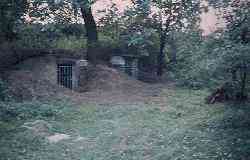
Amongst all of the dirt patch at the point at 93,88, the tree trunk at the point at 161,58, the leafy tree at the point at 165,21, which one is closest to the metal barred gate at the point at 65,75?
the dirt patch at the point at 93,88

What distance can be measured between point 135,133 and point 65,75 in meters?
5.80

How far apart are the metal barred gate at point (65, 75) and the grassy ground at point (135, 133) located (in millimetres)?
2704

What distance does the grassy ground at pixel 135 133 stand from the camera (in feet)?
24.0

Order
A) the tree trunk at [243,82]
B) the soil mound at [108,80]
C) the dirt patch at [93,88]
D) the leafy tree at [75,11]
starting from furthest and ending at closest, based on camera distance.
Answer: the soil mound at [108,80]
the dirt patch at [93,88]
the leafy tree at [75,11]
the tree trunk at [243,82]

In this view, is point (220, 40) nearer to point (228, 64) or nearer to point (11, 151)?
point (228, 64)

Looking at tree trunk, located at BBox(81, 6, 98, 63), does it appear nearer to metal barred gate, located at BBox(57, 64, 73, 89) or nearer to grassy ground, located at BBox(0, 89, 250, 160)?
metal barred gate, located at BBox(57, 64, 73, 89)

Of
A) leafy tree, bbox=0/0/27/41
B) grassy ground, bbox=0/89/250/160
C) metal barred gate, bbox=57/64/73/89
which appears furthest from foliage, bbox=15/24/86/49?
grassy ground, bbox=0/89/250/160

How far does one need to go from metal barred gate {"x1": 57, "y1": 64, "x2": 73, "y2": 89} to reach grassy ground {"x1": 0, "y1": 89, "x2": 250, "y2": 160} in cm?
270

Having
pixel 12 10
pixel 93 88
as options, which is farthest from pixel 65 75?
pixel 12 10

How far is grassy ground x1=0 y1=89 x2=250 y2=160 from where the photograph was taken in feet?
24.0

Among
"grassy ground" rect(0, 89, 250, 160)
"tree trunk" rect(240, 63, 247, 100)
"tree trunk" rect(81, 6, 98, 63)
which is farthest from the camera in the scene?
"tree trunk" rect(81, 6, 98, 63)

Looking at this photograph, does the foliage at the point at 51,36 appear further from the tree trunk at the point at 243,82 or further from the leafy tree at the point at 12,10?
the tree trunk at the point at 243,82

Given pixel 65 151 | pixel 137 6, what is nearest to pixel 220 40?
pixel 137 6

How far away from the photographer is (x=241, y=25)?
7.57 meters
